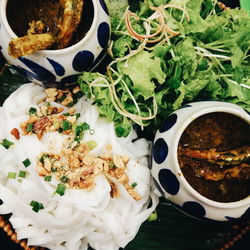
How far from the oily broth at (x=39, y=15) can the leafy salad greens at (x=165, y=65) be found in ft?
0.74

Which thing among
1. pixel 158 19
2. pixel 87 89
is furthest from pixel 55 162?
pixel 158 19

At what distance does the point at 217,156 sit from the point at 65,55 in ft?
2.56

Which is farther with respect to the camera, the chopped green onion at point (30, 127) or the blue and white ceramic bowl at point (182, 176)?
the chopped green onion at point (30, 127)

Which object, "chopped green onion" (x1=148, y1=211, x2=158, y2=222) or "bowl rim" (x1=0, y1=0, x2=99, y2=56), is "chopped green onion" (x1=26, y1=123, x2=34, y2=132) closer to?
"bowl rim" (x1=0, y1=0, x2=99, y2=56)

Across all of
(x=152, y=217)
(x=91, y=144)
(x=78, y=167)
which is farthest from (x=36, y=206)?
(x=152, y=217)

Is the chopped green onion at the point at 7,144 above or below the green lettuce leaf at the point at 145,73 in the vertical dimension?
below

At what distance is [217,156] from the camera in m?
1.49

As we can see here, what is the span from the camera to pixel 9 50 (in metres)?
1.40

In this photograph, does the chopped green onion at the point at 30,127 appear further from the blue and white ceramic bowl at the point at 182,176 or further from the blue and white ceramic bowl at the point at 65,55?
the blue and white ceramic bowl at the point at 182,176

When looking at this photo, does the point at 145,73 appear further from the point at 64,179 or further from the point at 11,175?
the point at 11,175

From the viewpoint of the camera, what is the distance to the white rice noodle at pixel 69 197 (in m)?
1.68

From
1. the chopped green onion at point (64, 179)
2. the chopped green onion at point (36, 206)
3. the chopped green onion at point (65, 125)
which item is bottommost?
the chopped green onion at point (36, 206)

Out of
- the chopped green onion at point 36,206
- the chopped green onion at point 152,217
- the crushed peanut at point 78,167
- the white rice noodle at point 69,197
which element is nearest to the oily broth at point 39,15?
the white rice noodle at point 69,197

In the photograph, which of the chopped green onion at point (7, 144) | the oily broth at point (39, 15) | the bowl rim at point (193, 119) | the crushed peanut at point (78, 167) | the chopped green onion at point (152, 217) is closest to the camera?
the bowl rim at point (193, 119)
